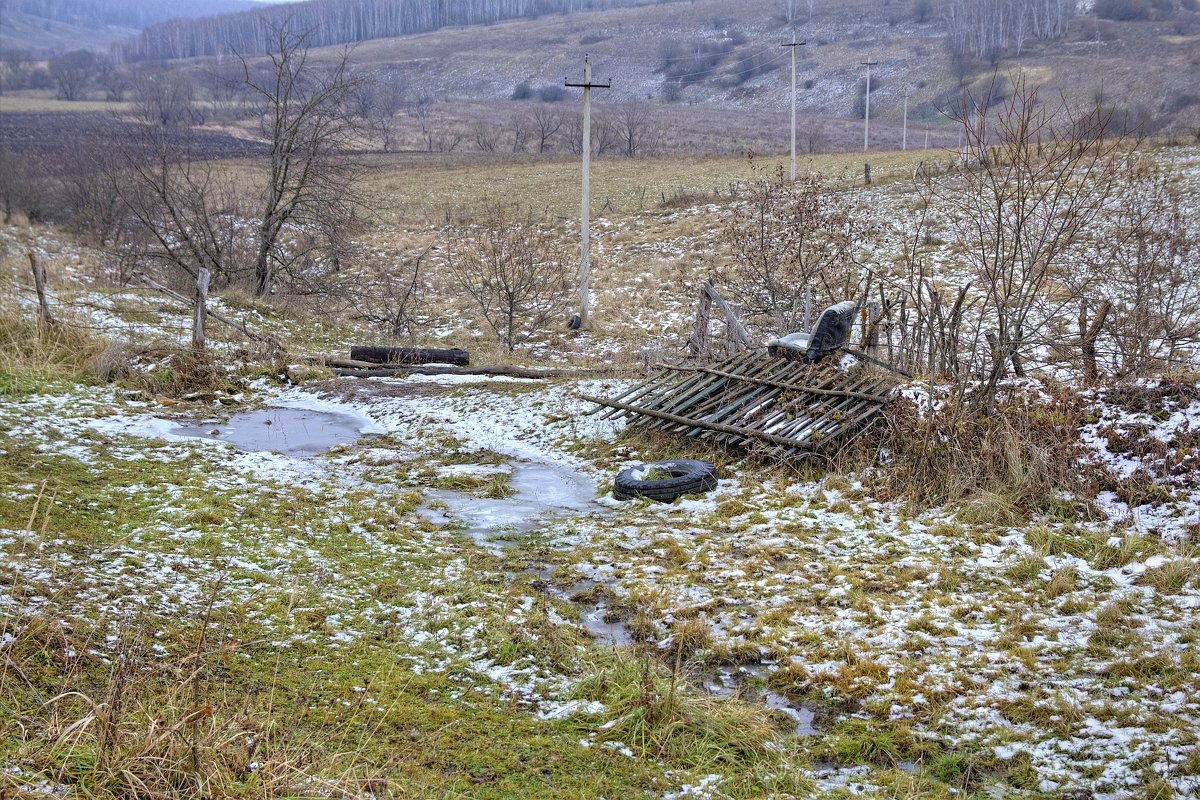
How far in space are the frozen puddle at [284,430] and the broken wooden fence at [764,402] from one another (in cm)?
340

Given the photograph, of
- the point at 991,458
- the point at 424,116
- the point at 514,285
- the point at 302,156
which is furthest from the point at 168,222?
the point at 424,116

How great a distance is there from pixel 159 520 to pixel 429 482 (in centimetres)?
287

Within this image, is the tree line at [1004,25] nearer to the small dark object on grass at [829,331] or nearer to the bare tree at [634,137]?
the bare tree at [634,137]

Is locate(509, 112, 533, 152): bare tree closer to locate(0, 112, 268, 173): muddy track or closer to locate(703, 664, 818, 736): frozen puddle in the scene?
locate(0, 112, 268, 173): muddy track

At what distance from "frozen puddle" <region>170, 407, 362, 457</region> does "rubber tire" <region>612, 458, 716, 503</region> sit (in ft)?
12.7

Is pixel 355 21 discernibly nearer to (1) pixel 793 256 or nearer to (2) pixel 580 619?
(1) pixel 793 256

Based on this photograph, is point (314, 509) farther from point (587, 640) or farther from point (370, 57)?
point (370, 57)

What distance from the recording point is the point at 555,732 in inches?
155

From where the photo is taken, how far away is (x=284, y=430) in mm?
11188

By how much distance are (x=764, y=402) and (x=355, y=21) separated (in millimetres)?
168976

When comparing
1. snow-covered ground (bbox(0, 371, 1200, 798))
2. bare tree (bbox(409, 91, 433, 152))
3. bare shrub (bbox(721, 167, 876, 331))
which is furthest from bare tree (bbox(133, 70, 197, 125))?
snow-covered ground (bbox(0, 371, 1200, 798))

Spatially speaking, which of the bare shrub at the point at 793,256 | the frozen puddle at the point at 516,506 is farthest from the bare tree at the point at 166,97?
the frozen puddle at the point at 516,506

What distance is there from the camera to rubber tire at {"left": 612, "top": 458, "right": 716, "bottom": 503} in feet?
26.5

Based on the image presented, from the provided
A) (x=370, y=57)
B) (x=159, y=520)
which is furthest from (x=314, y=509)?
(x=370, y=57)
